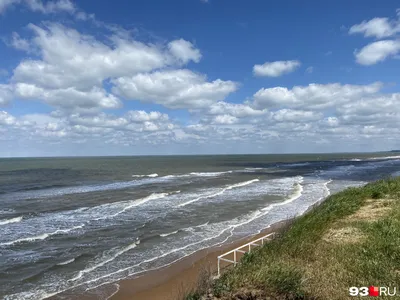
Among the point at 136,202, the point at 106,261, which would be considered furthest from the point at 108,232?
the point at 136,202

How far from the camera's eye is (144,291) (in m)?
12.6

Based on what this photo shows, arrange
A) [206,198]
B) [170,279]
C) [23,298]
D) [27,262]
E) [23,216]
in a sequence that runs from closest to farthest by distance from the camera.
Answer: [23,298], [170,279], [27,262], [23,216], [206,198]

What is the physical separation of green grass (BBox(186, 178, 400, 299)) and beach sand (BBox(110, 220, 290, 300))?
2556mm

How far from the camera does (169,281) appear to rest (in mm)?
13438

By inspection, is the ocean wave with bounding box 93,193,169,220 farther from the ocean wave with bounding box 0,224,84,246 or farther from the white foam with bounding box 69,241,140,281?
the white foam with bounding box 69,241,140,281

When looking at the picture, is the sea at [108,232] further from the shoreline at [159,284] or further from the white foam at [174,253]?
the shoreline at [159,284]

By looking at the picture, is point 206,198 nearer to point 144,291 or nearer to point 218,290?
point 144,291

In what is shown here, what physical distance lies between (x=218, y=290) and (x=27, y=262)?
12.3 meters

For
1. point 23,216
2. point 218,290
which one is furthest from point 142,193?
point 218,290

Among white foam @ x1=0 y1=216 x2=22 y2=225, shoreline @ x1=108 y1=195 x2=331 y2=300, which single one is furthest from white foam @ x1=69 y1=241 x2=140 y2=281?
white foam @ x1=0 y1=216 x2=22 y2=225

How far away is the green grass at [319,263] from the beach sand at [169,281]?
8.38ft

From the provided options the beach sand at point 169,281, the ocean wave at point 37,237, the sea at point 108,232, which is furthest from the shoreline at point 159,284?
the ocean wave at point 37,237

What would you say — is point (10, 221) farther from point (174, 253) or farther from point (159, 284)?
point (159, 284)

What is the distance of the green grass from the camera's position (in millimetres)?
7766
